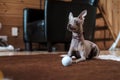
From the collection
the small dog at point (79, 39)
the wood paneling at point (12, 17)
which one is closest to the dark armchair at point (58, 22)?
the wood paneling at point (12, 17)

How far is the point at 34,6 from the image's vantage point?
3.46m

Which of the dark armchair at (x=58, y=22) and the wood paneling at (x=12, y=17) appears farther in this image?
the wood paneling at (x=12, y=17)

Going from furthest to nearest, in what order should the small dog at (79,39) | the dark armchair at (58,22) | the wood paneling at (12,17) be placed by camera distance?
the wood paneling at (12,17) < the dark armchair at (58,22) < the small dog at (79,39)

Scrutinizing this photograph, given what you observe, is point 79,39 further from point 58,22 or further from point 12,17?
point 12,17

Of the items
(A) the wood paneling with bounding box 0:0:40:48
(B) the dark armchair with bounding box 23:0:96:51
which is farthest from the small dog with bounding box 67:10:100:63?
(A) the wood paneling with bounding box 0:0:40:48

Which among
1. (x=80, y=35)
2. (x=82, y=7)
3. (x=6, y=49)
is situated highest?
(x=82, y=7)

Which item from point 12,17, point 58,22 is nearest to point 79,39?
point 58,22

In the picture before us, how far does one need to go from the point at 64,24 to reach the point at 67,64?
123cm

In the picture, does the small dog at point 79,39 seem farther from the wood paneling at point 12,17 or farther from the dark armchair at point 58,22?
the wood paneling at point 12,17

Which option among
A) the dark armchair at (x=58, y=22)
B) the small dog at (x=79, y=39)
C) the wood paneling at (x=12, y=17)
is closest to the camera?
the small dog at (x=79, y=39)

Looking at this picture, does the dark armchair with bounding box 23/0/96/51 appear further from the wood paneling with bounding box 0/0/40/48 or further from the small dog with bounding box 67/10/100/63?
the small dog with bounding box 67/10/100/63

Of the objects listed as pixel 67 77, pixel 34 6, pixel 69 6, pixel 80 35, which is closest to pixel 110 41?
pixel 34 6

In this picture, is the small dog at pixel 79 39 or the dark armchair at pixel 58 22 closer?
the small dog at pixel 79 39

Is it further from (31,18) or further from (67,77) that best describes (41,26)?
(67,77)
